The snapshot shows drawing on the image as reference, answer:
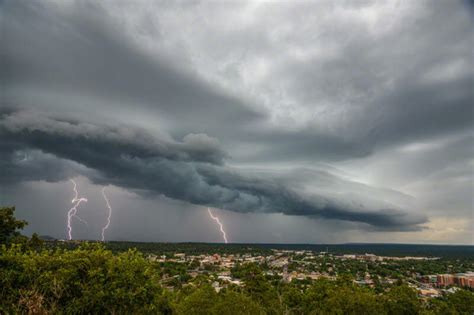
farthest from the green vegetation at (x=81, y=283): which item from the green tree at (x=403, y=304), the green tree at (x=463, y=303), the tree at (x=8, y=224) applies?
the green tree at (x=463, y=303)

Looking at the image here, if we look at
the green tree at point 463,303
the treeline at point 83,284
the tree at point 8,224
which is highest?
the tree at point 8,224

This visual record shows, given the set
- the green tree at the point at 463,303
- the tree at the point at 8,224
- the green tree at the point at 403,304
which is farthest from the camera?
the green tree at the point at 463,303

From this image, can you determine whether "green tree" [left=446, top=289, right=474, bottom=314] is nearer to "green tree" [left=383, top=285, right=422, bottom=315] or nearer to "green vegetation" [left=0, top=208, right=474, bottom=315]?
"green tree" [left=383, top=285, right=422, bottom=315]

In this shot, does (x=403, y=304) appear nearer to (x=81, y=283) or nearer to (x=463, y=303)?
(x=463, y=303)

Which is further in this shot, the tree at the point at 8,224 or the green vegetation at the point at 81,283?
the tree at the point at 8,224

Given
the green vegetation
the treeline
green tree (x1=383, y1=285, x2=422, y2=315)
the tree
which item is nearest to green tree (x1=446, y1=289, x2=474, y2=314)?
green tree (x1=383, y1=285, x2=422, y2=315)

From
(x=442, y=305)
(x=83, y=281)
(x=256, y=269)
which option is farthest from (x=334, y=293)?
(x=83, y=281)

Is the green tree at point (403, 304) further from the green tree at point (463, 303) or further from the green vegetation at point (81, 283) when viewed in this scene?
the green vegetation at point (81, 283)

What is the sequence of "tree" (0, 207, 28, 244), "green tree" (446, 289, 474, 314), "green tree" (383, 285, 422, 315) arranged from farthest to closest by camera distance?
"green tree" (446, 289, 474, 314), "green tree" (383, 285, 422, 315), "tree" (0, 207, 28, 244)

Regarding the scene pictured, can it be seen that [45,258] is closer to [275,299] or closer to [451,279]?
[275,299]
